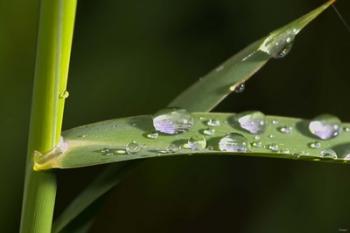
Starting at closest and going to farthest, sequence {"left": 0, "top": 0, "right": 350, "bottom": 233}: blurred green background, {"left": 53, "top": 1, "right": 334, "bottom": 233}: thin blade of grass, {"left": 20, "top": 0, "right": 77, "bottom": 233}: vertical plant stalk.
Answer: {"left": 20, "top": 0, "right": 77, "bottom": 233}: vertical plant stalk < {"left": 53, "top": 1, "right": 334, "bottom": 233}: thin blade of grass < {"left": 0, "top": 0, "right": 350, "bottom": 233}: blurred green background

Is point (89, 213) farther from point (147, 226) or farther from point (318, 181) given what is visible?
point (318, 181)

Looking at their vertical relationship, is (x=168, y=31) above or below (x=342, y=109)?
above

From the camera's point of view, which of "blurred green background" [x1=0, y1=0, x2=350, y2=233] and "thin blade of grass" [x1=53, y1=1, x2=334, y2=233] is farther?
"blurred green background" [x1=0, y1=0, x2=350, y2=233]

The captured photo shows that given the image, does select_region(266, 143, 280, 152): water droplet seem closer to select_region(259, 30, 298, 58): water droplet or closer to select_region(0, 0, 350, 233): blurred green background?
select_region(259, 30, 298, 58): water droplet

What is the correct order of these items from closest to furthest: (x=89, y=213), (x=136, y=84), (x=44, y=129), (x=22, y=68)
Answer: (x=44, y=129) → (x=89, y=213) → (x=22, y=68) → (x=136, y=84)

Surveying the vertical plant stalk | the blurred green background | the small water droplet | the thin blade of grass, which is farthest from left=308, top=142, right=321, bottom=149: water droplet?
the blurred green background

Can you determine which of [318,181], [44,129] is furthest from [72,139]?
[318,181]
